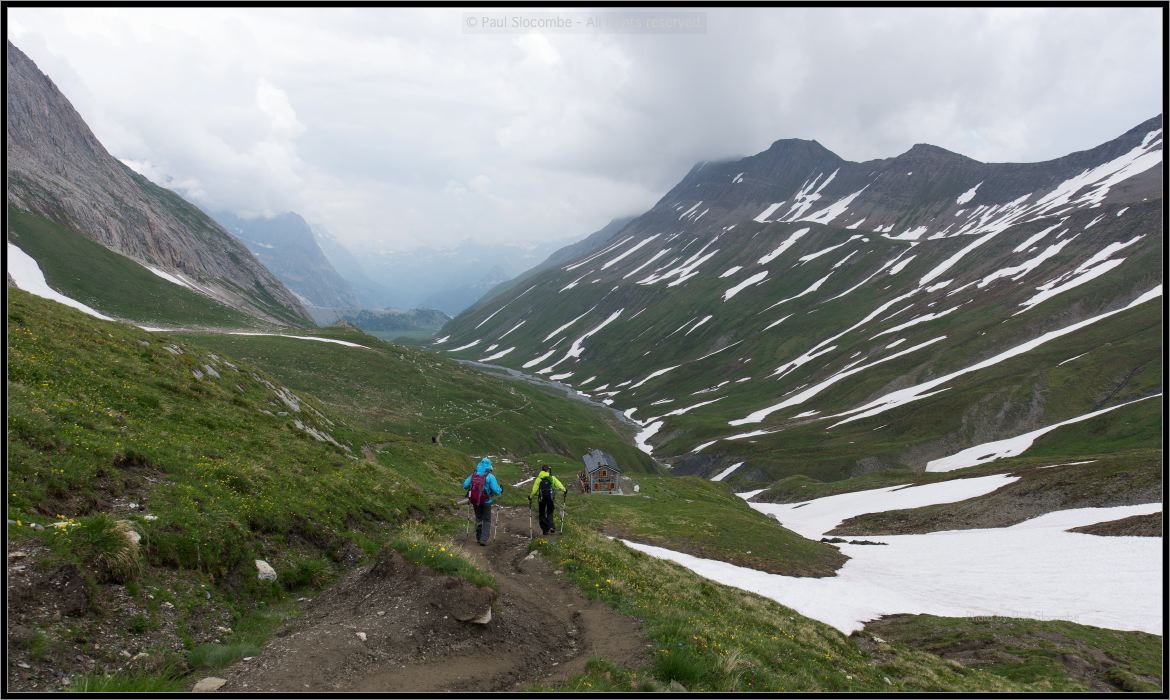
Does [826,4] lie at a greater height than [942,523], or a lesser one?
greater

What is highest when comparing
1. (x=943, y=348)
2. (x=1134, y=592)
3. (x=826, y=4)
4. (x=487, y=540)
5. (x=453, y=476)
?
(x=943, y=348)

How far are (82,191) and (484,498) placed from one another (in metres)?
189

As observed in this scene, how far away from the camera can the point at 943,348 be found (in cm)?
13500

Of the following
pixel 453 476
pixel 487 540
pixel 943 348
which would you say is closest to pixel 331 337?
pixel 453 476

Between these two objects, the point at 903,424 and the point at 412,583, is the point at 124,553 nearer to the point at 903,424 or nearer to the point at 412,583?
the point at 412,583

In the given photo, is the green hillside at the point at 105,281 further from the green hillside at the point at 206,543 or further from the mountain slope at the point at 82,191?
the green hillside at the point at 206,543

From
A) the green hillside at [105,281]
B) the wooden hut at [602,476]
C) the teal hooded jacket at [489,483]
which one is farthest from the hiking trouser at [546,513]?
the green hillside at [105,281]

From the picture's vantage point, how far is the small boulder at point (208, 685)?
9.58 metres

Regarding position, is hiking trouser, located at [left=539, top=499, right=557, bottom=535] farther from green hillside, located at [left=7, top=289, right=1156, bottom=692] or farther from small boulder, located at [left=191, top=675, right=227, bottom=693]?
small boulder, located at [left=191, top=675, right=227, bottom=693]

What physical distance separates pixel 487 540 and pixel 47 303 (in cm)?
2866

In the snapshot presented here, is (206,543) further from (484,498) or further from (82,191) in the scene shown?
(82,191)

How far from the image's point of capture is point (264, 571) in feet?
48.1

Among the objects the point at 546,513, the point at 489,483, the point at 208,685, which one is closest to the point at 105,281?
the point at 489,483

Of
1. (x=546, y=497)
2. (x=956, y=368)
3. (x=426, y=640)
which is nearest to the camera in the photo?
(x=426, y=640)
